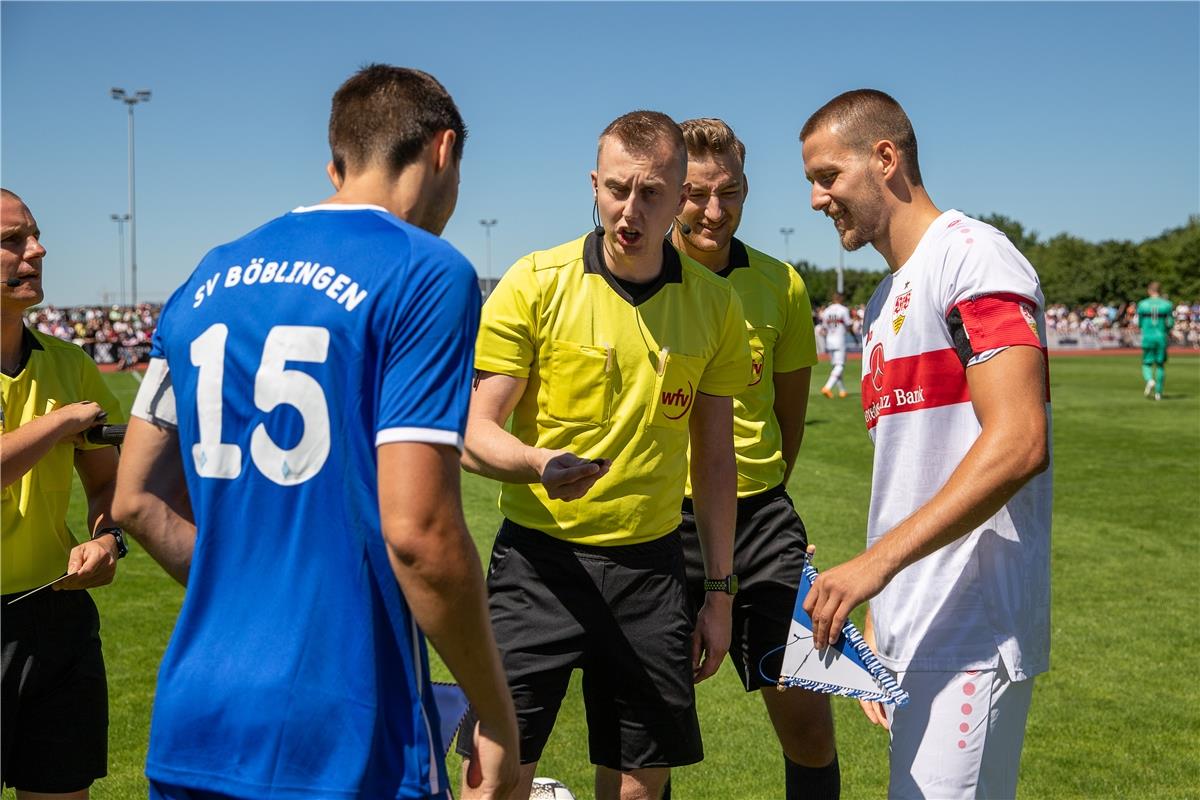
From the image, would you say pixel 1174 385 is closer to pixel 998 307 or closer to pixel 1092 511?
pixel 1092 511

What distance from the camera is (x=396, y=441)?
6.76 ft

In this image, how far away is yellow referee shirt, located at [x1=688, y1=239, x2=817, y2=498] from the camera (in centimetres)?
459

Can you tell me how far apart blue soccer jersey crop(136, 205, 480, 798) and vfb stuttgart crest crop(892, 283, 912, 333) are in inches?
53.0

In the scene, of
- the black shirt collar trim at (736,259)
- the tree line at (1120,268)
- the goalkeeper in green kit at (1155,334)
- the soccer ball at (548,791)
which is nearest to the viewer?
the soccer ball at (548,791)

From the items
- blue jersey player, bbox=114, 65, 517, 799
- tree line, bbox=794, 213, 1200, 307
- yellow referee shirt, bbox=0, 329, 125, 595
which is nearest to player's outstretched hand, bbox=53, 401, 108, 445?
yellow referee shirt, bbox=0, 329, 125, 595

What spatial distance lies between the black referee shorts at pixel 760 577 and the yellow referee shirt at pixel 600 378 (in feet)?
2.79

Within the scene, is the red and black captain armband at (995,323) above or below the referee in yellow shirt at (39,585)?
above

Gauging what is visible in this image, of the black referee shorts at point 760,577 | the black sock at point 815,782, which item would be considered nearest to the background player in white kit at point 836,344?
the black referee shorts at point 760,577

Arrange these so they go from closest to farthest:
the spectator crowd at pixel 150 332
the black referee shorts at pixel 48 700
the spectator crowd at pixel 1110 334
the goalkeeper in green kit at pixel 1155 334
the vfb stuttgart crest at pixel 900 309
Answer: the vfb stuttgart crest at pixel 900 309 < the black referee shorts at pixel 48 700 < the goalkeeper in green kit at pixel 1155 334 < the spectator crowd at pixel 150 332 < the spectator crowd at pixel 1110 334

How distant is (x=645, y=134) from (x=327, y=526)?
6.09 feet

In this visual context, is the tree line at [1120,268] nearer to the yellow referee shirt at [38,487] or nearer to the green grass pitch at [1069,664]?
the green grass pitch at [1069,664]

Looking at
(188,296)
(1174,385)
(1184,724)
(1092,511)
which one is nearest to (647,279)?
(188,296)

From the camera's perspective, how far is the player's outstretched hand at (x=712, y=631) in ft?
12.7

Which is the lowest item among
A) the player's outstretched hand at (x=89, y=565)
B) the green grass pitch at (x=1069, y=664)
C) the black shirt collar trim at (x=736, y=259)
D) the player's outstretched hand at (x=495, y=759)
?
the green grass pitch at (x=1069, y=664)
